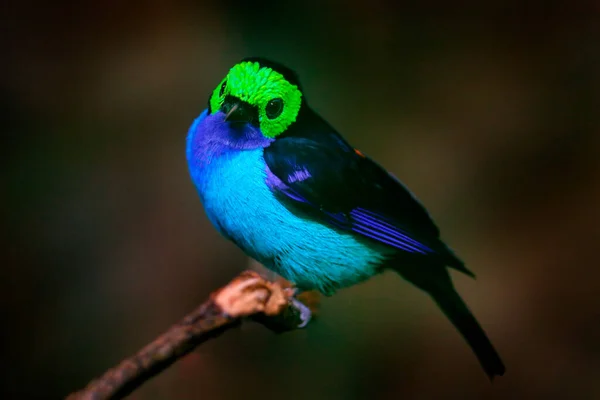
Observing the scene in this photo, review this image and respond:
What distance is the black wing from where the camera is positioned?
1226 millimetres

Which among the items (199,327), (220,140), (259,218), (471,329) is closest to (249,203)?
(259,218)

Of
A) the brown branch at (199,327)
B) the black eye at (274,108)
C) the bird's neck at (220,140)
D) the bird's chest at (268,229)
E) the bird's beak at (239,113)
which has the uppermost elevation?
the black eye at (274,108)

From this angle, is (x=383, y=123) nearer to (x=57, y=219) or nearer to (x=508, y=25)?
(x=508, y=25)

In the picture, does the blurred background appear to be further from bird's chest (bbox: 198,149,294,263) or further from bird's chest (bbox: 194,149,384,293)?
Answer: bird's chest (bbox: 198,149,294,263)

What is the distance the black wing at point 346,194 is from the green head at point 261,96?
5cm

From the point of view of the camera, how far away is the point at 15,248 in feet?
4.86

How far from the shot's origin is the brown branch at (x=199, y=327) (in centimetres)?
102

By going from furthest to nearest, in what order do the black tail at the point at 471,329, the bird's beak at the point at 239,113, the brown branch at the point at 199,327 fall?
the black tail at the point at 471,329, the bird's beak at the point at 239,113, the brown branch at the point at 199,327

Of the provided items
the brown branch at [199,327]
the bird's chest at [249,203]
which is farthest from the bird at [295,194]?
the brown branch at [199,327]

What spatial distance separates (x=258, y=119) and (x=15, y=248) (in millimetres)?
792

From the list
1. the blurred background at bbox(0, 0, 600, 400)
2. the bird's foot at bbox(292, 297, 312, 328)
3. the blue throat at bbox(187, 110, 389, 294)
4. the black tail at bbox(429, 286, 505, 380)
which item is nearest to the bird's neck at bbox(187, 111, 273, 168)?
the blue throat at bbox(187, 110, 389, 294)

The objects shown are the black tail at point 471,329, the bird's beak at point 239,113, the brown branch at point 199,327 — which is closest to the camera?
the brown branch at point 199,327

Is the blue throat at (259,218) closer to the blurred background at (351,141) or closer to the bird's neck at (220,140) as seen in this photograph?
the bird's neck at (220,140)

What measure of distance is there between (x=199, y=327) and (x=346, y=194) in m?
0.44
